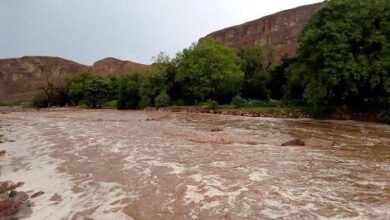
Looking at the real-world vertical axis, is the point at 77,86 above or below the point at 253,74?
below

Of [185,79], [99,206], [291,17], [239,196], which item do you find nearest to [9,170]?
[99,206]

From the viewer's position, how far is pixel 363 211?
30.4 ft

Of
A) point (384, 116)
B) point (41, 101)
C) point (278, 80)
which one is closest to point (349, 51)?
point (384, 116)

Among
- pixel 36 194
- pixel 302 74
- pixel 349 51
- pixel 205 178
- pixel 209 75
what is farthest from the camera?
pixel 209 75

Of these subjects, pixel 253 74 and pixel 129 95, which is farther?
pixel 129 95

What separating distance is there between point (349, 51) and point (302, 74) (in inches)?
261

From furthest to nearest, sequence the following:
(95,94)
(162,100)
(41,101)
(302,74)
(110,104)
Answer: (41,101), (95,94), (110,104), (162,100), (302,74)

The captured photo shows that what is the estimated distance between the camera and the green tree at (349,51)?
35781mm

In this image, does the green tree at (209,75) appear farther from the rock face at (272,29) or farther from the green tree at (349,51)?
the rock face at (272,29)

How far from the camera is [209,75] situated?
63.3m

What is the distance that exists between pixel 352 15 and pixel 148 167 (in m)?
29.2

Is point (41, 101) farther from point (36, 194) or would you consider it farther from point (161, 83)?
point (36, 194)

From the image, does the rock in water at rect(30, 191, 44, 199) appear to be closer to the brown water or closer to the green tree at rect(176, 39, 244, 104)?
the brown water

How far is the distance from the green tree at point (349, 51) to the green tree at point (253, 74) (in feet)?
81.7
